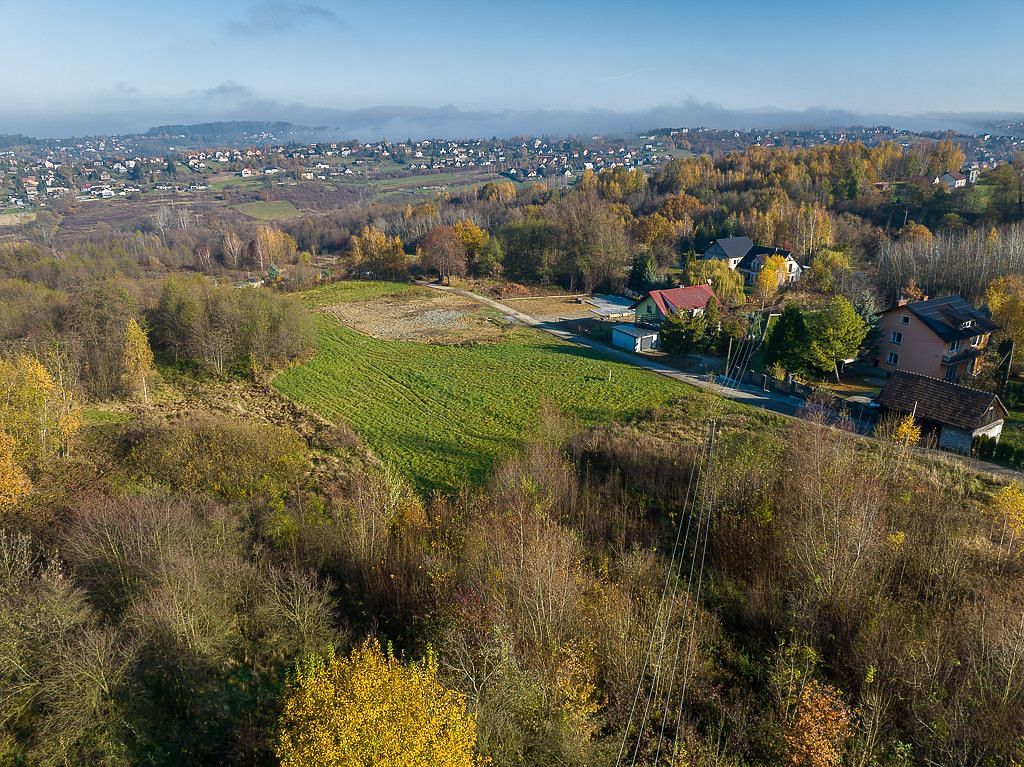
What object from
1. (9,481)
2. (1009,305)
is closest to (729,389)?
(1009,305)

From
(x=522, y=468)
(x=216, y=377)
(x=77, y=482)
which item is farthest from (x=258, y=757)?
(x=216, y=377)

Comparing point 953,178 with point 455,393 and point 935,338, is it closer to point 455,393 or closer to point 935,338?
point 935,338

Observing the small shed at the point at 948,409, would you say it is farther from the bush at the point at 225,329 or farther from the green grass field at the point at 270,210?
the green grass field at the point at 270,210

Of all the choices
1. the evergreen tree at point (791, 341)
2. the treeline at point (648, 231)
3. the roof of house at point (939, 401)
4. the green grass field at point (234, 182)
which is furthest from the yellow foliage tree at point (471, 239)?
the green grass field at point (234, 182)

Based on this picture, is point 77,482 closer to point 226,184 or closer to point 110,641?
point 110,641

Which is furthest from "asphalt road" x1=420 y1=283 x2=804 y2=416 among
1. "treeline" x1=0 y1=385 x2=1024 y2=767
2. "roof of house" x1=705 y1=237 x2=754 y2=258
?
"roof of house" x1=705 y1=237 x2=754 y2=258

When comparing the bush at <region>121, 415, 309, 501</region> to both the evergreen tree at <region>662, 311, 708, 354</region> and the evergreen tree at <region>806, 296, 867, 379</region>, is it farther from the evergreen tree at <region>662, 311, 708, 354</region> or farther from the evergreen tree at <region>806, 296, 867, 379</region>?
the evergreen tree at <region>806, 296, 867, 379</region>
